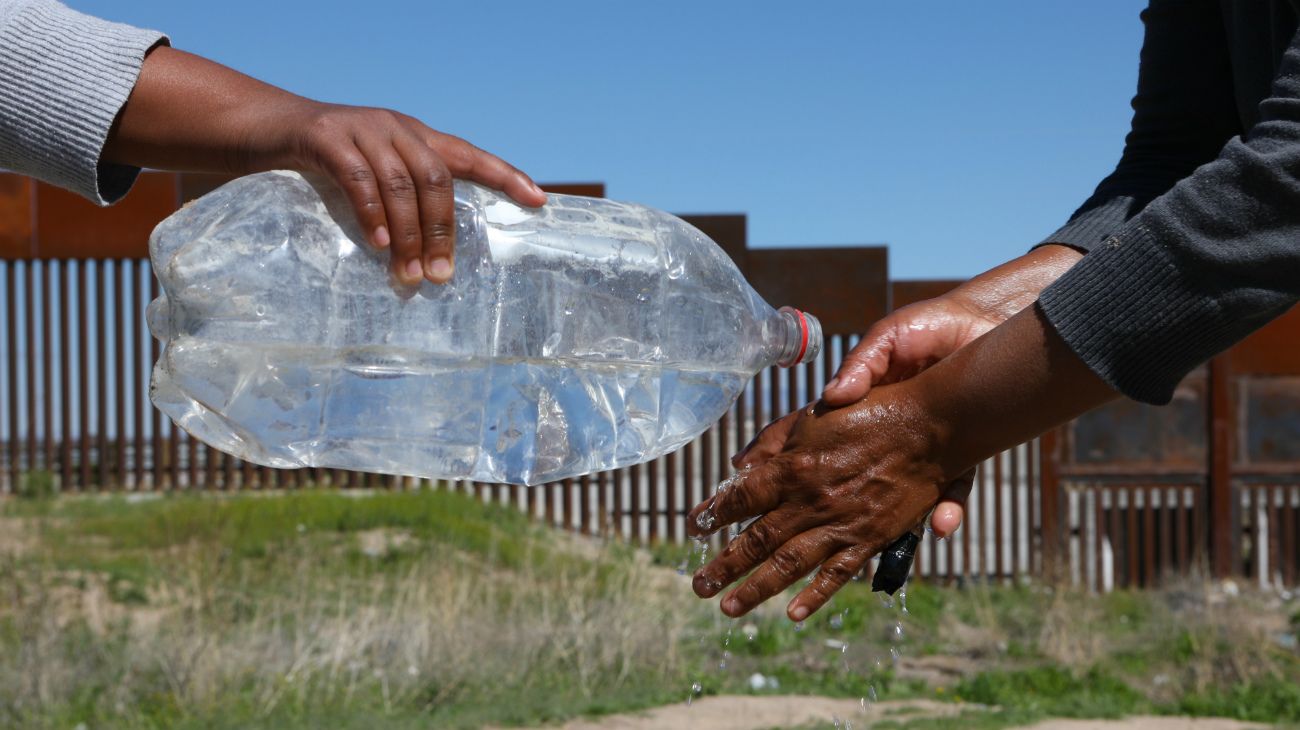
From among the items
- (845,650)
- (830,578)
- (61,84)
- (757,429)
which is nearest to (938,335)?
(830,578)

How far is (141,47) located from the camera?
2.29 metres

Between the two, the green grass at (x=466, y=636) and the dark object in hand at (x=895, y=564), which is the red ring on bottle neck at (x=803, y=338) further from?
the green grass at (x=466, y=636)

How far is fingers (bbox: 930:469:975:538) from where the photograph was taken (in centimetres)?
258

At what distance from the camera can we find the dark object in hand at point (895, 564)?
255 cm

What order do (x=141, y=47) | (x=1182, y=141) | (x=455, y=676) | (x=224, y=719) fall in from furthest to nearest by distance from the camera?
(x=455, y=676), (x=224, y=719), (x=1182, y=141), (x=141, y=47)

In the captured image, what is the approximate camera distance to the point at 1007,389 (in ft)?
7.60

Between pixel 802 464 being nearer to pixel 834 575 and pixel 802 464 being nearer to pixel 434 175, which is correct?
pixel 834 575

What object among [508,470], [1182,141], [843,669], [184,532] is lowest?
[843,669]

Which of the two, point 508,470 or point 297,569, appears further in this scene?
point 297,569

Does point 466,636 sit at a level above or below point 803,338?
below

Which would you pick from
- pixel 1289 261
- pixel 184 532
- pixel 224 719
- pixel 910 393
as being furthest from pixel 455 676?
pixel 1289 261

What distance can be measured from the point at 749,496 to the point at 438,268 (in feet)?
2.42

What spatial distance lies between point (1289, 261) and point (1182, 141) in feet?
3.37

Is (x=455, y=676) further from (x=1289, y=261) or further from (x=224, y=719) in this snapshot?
(x=1289, y=261)
